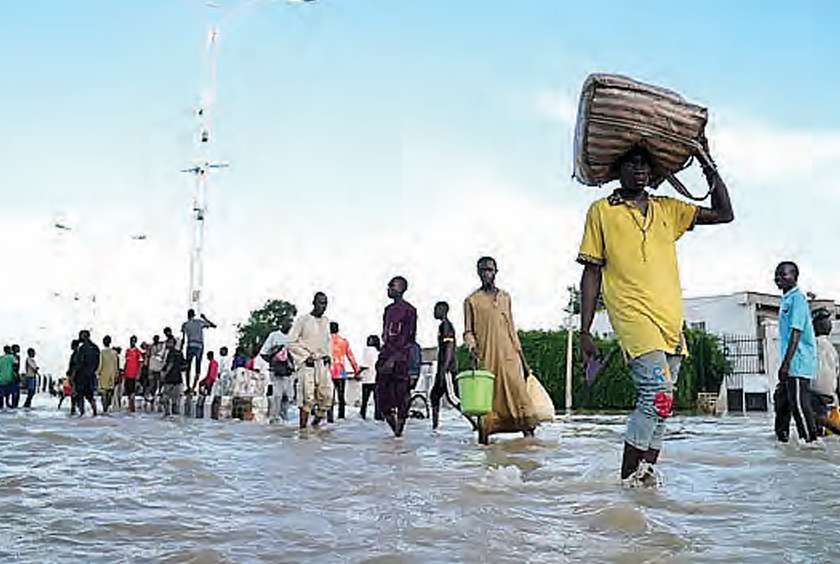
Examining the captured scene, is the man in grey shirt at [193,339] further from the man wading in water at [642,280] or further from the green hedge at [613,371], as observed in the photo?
the man wading in water at [642,280]

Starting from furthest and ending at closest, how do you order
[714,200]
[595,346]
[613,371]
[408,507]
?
[613,371] → [595,346] → [714,200] → [408,507]

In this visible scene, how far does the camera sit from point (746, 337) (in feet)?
107

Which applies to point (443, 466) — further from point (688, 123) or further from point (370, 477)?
point (688, 123)

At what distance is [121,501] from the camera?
15.5 feet

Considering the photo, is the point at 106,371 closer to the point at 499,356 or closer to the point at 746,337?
the point at 499,356

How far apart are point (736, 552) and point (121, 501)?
2907 millimetres

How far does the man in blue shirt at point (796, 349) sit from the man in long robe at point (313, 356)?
5015 millimetres

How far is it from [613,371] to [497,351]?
18.0 meters

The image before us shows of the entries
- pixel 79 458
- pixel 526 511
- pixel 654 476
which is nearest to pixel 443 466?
pixel 654 476

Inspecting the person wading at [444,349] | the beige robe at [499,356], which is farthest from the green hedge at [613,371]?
the beige robe at [499,356]

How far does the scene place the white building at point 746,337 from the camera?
25469 millimetres

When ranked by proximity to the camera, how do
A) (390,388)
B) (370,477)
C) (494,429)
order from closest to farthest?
(370,477)
(494,429)
(390,388)

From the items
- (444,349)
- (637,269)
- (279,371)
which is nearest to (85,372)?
(279,371)

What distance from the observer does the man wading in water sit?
16.1 ft
